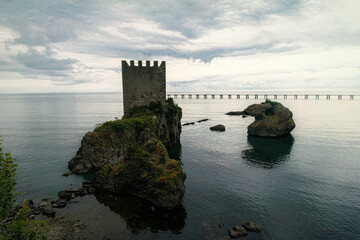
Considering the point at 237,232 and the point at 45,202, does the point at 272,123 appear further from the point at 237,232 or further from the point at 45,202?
the point at 45,202

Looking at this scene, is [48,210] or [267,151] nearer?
[48,210]

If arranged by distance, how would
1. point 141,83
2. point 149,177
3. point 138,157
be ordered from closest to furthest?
point 149,177 → point 138,157 → point 141,83

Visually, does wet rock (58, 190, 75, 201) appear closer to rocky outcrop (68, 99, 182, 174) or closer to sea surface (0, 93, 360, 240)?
sea surface (0, 93, 360, 240)

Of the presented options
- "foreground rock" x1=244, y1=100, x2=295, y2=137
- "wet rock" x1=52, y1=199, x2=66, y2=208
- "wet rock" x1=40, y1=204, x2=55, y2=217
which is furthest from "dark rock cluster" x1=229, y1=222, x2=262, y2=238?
"foreground rock" x1=244, y1=100, x2=295, y2=137

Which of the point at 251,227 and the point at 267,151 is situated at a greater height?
the point at 267,151

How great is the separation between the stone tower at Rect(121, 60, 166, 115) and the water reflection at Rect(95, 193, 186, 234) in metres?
20.3

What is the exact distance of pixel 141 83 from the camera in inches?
1623

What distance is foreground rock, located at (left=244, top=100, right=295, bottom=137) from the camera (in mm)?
59969

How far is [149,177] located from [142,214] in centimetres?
445

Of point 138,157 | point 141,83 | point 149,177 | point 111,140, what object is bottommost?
point 149,177

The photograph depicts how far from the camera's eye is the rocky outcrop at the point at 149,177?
76.9ft

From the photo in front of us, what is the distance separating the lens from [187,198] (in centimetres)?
2525

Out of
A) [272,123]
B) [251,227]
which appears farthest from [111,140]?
[272,123]

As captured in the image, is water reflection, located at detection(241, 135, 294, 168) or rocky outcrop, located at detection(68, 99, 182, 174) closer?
rocky outcrop, located at detection(68, 99, 182, 174)
